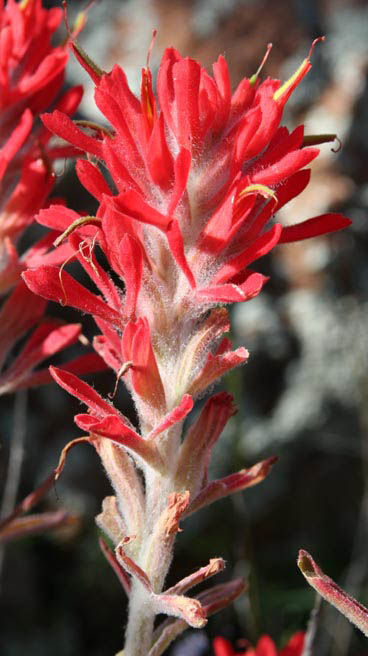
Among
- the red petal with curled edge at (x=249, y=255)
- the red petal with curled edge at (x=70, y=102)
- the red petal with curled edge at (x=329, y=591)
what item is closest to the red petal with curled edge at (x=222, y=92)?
the red petal with curled edge at (x=249, y=255)

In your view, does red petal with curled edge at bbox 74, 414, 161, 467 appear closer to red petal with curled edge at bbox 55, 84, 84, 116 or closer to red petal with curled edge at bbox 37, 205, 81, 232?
red petal with curled edge at bbox 37, 205, 81, 232

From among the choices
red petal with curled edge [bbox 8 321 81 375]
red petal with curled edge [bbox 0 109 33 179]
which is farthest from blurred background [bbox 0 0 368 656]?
red petal with curled edge [bbox 0 109 33 179]

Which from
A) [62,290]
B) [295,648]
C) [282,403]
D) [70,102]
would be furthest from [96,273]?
[282,403]

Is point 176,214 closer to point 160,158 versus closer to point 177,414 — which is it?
point 160,158

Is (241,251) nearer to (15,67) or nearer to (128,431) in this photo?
(128,431)

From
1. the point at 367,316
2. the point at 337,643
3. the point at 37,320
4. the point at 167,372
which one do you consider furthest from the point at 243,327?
the point at 167,372

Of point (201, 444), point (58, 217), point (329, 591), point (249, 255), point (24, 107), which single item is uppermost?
point (24, 107)

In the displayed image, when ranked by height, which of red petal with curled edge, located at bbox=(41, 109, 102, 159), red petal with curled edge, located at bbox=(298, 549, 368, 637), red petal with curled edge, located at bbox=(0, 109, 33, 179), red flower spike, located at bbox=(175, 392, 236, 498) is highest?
red petal with curled edge, located at bbox=(0, 109, 33, 179)
